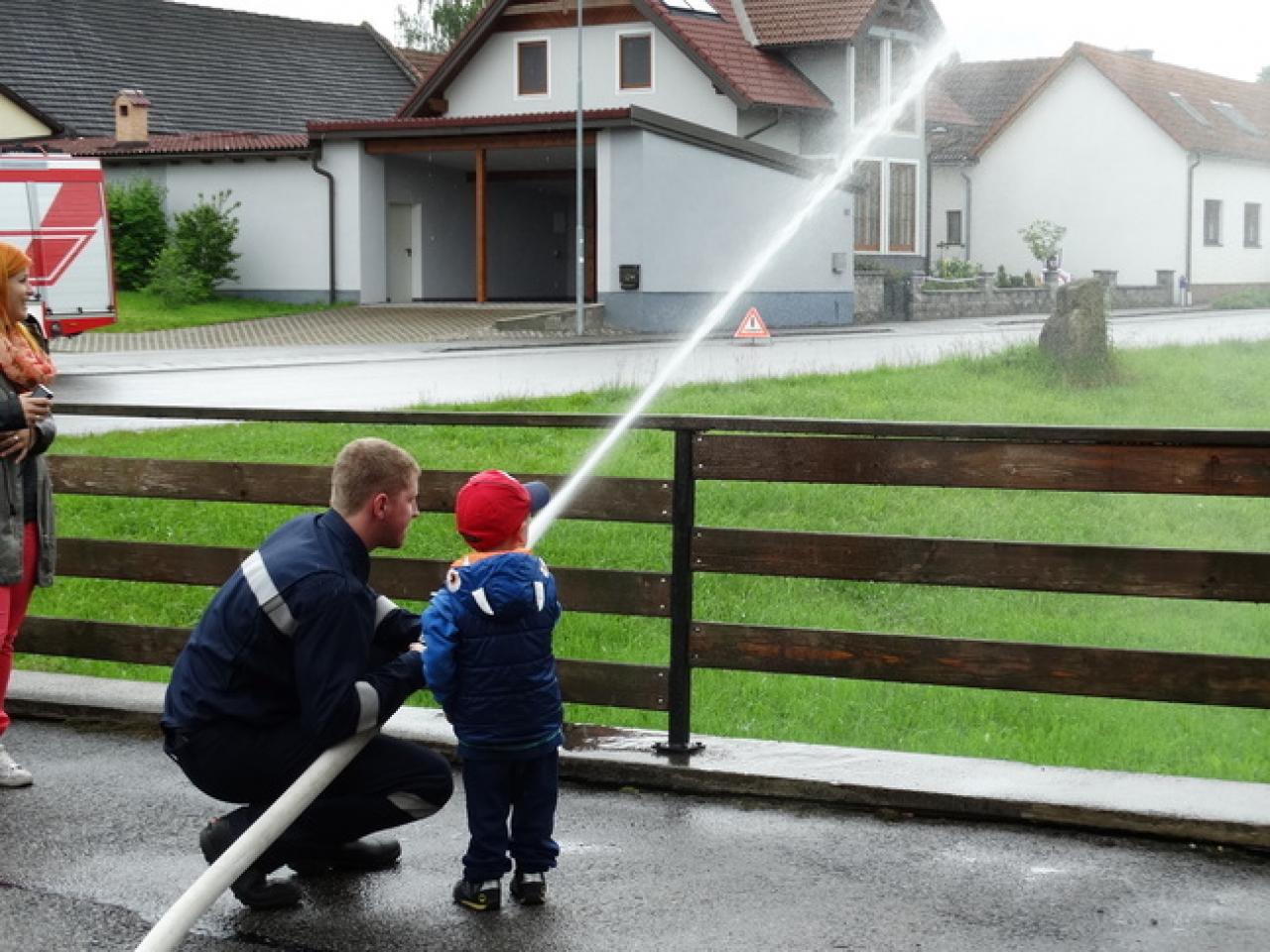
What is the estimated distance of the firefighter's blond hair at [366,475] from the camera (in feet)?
16.8

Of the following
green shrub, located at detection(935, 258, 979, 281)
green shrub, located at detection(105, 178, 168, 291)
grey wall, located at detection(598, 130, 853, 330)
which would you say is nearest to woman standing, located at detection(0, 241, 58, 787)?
grey wall, located at detection(598, 130, 853, 330)

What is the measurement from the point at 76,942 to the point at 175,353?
2593cm

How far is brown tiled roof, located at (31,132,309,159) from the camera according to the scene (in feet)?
134

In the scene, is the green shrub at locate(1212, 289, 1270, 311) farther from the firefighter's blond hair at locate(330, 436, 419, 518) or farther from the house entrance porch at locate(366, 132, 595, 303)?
the firefighter's blond hair at locate(330, 436, 419, 518)

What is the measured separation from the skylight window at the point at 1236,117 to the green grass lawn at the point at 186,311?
25.5 meters

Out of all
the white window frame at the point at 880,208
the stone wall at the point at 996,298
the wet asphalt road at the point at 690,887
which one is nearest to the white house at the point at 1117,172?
the stone wall at the point at 996,298

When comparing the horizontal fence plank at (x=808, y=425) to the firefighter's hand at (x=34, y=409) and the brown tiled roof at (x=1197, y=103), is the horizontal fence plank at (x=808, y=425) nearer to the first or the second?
the firefighter's hand at (x=34, y=409)

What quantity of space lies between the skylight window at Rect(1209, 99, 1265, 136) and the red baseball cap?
163 feet

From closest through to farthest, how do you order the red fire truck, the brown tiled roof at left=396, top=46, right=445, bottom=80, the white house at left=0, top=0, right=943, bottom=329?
1. the red fire truck
2. the white house at left=0, top=0, right=943, bottom=329
3. the brown tiled roof at left=396, top=46, right=445, bottom=80

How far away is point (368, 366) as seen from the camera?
25.1 m

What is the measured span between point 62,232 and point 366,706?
24222 mm

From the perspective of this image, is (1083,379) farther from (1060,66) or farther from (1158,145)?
(1060,66)

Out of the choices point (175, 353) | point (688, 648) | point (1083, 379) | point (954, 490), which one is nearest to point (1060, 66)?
point (175, 353)

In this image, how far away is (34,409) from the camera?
21.2ft
